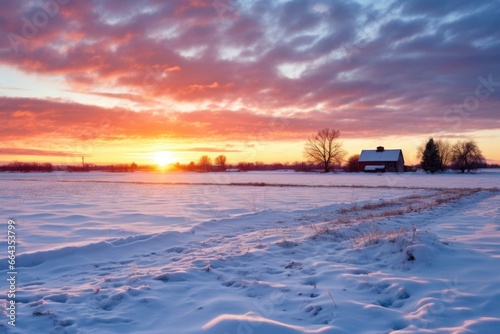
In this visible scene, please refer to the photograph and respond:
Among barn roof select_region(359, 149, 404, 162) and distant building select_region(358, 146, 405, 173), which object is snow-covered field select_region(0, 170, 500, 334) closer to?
distant building select_region(358, 146, 405, 173)

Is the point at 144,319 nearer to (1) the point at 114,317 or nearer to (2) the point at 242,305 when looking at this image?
(1) the point at 114,317

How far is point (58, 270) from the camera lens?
7.73 meters

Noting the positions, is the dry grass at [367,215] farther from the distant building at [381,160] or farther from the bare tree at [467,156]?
the bare tree at [467,156]

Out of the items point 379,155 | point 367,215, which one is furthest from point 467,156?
point 367,215

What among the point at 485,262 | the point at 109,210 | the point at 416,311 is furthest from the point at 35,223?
the point at 485,262

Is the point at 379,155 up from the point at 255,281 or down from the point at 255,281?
up

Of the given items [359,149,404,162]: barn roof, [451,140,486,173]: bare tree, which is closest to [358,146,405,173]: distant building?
[359,149,404,162]: barn roof

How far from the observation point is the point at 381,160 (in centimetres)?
9850

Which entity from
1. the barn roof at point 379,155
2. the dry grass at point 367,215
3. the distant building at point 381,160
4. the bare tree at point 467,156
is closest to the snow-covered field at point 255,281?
the dry grass at point 367,215

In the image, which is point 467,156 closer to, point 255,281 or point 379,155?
point 379,155

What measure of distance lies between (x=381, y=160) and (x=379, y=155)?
2.20 m

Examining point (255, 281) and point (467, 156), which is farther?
point (467, 156)

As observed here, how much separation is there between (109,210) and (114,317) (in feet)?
43.8

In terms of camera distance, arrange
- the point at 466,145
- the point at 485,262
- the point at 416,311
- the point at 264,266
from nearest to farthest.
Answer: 1. the point at 416,311
2. the point at 485,262
3. the point at 264,266
4. the point at 466,145
